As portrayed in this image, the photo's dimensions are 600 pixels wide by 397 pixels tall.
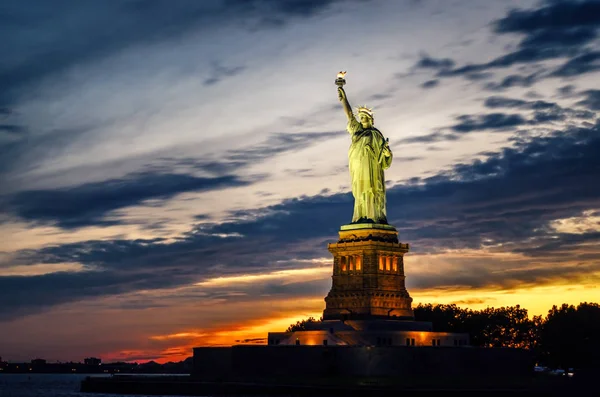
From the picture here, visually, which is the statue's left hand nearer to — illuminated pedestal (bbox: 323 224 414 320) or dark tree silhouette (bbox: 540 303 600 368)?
illuminated pedestal (bbox: 323 224 414 320)

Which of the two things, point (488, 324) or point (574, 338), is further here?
point (488, 324)

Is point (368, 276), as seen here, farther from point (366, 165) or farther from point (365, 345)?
point (366, 165)

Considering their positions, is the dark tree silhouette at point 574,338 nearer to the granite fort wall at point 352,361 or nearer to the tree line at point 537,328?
the tree line at point 537,328

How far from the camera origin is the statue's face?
88312 mm

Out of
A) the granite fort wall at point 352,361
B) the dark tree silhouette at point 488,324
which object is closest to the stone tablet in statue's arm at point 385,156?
the granite fort wall at point 352,361

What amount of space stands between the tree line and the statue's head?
29085 millimetres

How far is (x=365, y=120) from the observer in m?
88.4

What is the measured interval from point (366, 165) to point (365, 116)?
165 inches

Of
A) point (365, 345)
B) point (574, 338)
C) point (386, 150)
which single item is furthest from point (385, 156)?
point (574, 338)

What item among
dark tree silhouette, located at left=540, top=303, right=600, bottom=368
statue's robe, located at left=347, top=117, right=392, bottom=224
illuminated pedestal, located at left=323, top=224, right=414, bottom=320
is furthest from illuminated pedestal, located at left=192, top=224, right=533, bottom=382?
dark tree silhouette, located at left=540, top=303, right=600, bottom=368

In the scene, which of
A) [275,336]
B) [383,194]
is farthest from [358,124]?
[275,336]

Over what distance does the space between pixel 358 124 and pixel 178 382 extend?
2541 centimetres

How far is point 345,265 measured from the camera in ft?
279

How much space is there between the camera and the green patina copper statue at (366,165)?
8675 cm
